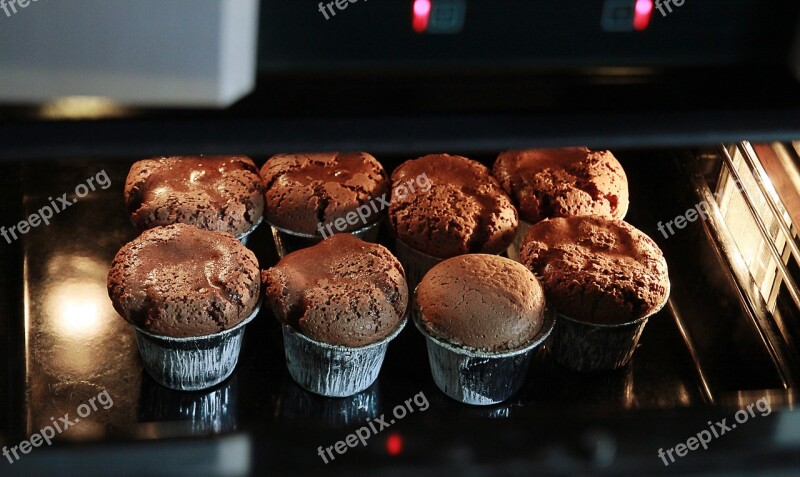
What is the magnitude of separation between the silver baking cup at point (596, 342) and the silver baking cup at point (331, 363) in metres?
0.28

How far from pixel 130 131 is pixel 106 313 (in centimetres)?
98

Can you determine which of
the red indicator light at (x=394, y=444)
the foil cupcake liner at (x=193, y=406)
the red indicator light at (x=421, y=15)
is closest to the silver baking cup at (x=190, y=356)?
the foil cupcake liner at (x=193, y=406)

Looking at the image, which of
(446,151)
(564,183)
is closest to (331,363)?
(564,183)

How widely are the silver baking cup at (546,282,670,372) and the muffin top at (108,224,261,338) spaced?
0.52 meters

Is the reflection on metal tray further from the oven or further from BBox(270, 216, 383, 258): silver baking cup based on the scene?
BBox(270, 216, 383, 258): silver baking cup

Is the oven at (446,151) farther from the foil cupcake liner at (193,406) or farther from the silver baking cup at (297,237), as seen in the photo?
the silver baking cup at (297,237)

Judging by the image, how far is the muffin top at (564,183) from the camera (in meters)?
1.88

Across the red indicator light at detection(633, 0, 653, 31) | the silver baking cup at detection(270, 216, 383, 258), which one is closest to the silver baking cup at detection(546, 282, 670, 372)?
the silver baking cup at detection(270, 216, 383, 258)

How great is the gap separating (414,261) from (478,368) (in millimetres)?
311

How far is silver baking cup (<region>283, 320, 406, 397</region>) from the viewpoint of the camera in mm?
1627

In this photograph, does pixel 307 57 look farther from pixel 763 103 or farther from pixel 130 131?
pixel 763 103

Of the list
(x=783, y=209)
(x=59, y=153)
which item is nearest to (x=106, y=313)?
(x=59, y=153)

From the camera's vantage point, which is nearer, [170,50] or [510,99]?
[170,50]

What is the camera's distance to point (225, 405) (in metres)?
1.61
